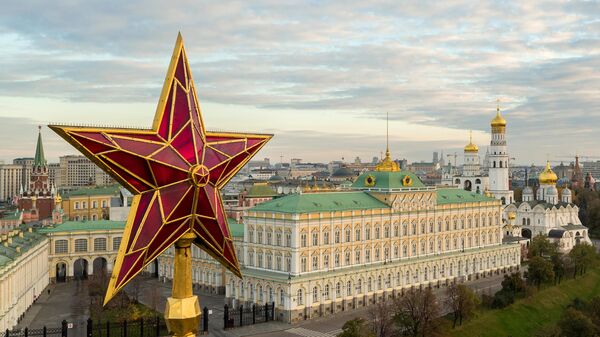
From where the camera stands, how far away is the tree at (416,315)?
168 feet

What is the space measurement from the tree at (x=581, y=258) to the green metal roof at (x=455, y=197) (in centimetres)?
1210

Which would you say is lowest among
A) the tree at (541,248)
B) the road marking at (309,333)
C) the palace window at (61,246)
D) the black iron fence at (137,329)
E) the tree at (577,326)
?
the road marking at (309,333)

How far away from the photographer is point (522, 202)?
109562mm

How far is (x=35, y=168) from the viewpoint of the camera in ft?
339

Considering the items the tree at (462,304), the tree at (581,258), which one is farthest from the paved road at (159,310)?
the tree at (581,258)

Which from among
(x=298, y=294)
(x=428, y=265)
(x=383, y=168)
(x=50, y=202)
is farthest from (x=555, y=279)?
(x=50, y=202)

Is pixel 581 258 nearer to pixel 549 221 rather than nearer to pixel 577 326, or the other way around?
pixel 549 221

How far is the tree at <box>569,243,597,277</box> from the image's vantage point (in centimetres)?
7994

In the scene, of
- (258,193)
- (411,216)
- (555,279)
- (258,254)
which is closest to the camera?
(258,254)

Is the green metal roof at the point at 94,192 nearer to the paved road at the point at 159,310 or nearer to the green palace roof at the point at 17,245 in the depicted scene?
the green palace roof at the point at 17,245

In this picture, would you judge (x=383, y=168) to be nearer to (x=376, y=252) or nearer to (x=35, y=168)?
(x=376, y=252)

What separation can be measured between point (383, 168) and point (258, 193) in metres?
45.1

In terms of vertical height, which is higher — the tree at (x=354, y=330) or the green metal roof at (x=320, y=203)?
the green metal roof at (x=320, y=203)

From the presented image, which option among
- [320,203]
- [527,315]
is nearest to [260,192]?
[320,203]
